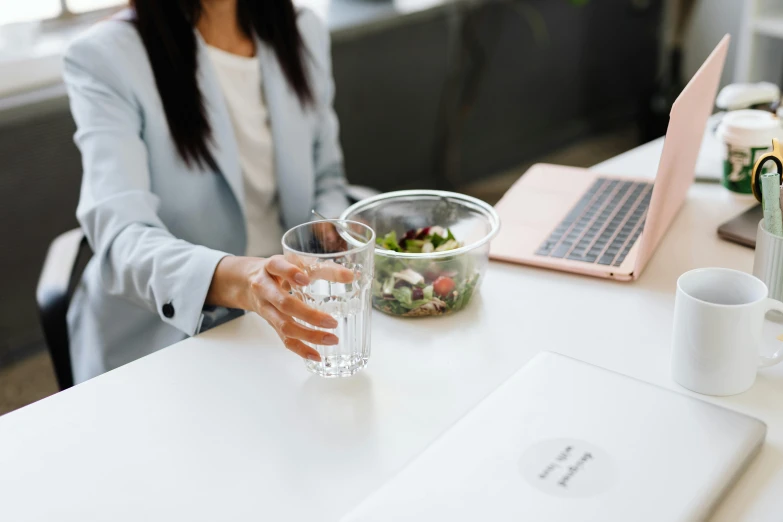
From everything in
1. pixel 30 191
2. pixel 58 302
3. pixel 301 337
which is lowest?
pixel 30 191

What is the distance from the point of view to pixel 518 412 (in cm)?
72

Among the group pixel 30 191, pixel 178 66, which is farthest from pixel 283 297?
pixel 30 191

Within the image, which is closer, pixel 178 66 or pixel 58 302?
pixel 58 302

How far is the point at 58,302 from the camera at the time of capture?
112 centimetres

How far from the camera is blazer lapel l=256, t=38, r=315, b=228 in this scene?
1359mm

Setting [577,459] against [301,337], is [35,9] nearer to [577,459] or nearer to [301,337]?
[301,337]

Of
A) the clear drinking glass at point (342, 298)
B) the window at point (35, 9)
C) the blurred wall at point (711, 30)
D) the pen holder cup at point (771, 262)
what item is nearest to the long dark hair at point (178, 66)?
the clear drinking glass at point (342, 298)

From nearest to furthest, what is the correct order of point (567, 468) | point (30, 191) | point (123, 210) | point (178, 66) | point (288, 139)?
point (567, 468), point (123, 210), point (178, 66), point (288, 139), point (30, 191)

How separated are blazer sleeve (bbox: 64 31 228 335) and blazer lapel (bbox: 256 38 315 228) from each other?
24 cm

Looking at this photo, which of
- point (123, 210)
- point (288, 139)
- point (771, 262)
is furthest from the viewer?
point (288, 139)

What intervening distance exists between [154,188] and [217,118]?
15 centimetres

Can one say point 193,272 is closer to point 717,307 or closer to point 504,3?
point 717,307

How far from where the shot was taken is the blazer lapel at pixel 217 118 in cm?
127

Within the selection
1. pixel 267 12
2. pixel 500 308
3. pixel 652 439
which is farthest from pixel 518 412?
pixel 267 12
